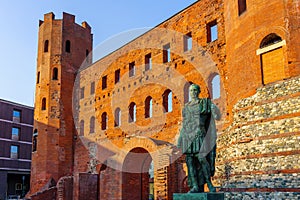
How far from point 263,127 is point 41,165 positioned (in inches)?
684

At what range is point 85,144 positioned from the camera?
82.9 ft

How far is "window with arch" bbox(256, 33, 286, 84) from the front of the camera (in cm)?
1293

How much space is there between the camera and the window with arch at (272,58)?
12930 millimetres

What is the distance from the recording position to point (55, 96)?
2638 centimetres

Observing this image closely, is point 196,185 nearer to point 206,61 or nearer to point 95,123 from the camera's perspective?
point 206,61

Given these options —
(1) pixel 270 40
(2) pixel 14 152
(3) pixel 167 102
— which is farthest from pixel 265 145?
(2) pixel 14 152

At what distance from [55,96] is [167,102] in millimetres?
10318

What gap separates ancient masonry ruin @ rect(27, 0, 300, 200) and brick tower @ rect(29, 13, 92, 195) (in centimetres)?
7

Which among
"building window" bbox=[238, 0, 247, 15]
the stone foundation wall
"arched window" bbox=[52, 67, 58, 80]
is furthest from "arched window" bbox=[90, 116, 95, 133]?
→ "building window" bbox=[238, 0, 247, 15]

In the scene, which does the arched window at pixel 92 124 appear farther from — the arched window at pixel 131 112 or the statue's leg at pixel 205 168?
the statue's leg at pixel 205 168

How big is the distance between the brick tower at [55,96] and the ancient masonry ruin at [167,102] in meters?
0.07

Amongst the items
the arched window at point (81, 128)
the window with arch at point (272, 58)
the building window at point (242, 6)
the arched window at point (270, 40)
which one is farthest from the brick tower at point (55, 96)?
the arched window at point (270, 40)

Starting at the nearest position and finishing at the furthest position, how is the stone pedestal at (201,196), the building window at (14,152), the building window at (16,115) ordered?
1. the stone pedestal at (201,196)
2. the building window at (14,152)
3. the building window at (16,115)

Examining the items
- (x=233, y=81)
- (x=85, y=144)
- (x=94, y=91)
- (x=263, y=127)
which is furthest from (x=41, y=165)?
(x=263, y=127)
